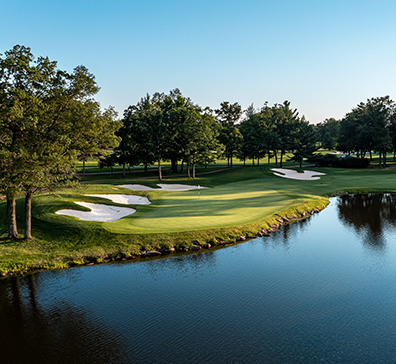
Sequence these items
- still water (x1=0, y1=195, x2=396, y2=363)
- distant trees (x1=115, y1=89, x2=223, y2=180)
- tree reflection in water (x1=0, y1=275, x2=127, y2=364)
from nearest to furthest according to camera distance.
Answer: tree reflection in water (x1=0, y1=275, x2=127, y2=364), still water (x1=0, y1=195, x2=396, y2=363), distant trees (x1=115, y1=89, x2=223, y2=180)

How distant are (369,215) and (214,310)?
2395cm

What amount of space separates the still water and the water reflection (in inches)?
94.8

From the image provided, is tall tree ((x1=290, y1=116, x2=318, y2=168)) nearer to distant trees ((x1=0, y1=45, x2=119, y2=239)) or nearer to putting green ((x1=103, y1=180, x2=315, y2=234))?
putting green ((x1=103, y1=180, x2=315, y2=234))

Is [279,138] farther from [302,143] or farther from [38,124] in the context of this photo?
[38,124]

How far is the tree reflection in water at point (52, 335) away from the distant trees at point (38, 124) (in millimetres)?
6947

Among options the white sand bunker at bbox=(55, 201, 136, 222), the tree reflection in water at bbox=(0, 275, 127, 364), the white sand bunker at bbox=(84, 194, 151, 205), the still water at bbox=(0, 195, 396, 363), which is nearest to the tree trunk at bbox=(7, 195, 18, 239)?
the white sand bunker at bbox=(55, 201, 136, 222)

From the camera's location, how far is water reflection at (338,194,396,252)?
22750 mm

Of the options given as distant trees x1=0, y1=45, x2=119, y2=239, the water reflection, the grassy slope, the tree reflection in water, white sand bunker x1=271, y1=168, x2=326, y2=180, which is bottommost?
the tree reflection in water

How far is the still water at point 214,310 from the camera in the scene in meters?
9.93

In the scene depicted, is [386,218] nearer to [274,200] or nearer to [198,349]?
[274,200]

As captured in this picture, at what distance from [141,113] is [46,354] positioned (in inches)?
1903

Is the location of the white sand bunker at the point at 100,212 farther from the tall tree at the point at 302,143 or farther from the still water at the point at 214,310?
the tall tree at the point at 302,143

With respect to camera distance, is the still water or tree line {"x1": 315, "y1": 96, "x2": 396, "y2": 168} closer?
the still water

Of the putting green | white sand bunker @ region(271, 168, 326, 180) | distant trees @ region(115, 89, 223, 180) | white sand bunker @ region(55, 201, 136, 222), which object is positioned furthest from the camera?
white sand bunker @ region(271, 168, 326, 180)
